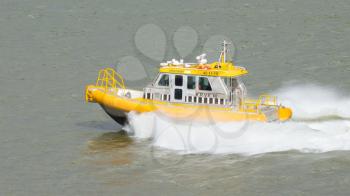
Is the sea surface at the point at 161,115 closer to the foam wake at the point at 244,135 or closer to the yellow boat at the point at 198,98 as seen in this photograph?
the foam wake at the point at 244,135

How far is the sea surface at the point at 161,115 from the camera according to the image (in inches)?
871

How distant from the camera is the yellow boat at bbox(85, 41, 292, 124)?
25719mm

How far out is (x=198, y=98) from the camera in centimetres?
2625

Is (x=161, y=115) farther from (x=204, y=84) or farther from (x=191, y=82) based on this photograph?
(x=204, y=84)

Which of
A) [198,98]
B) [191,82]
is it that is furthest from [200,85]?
[198,98]

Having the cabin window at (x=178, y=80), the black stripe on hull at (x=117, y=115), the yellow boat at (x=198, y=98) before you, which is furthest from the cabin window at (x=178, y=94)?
the black stripe on hull at (x=117, y=115)

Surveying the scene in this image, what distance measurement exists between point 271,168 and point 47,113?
399 inches

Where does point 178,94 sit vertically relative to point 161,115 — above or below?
above

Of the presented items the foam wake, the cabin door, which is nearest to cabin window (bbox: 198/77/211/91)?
the cabin door

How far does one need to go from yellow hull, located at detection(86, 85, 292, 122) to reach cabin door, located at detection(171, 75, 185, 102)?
21 cm

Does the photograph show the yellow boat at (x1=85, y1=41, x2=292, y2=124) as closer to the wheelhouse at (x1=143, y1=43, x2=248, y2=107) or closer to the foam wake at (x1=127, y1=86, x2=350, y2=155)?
the wheelhouse at (x1=143, y1=43, x2=248, y2=107)

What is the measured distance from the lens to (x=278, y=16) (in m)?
47.1

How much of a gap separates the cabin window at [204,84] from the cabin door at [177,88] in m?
0.60

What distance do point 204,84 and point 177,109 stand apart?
3.93ft
